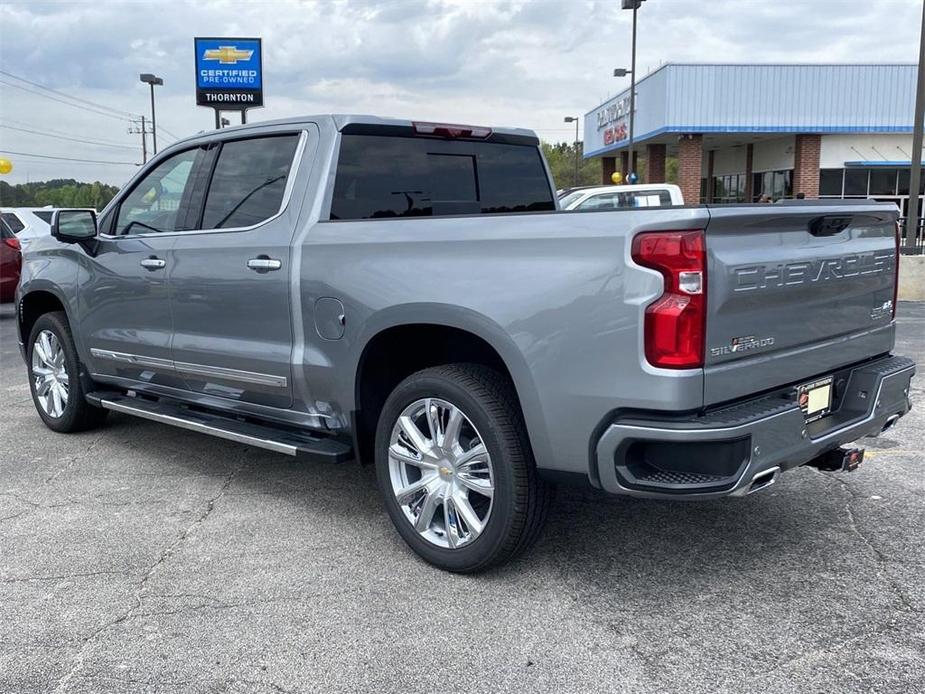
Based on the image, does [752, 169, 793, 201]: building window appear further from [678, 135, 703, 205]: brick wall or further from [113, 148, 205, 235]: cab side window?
[113, 148, 205, 235]: cab side window

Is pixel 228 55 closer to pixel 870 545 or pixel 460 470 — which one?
pixel 460 470

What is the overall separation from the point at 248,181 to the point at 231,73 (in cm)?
2500

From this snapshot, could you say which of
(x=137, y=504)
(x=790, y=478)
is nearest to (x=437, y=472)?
(x=137, y=504)

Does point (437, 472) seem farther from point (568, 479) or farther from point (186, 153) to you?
point (186, 153)

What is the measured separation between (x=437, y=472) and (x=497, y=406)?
0.47 m

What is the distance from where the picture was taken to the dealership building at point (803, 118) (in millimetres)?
30516

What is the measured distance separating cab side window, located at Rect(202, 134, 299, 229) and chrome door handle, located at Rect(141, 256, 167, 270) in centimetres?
36

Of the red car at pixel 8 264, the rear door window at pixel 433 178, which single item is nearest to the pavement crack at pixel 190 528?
the rear door window at pixel 433 178

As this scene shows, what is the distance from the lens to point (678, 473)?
3.13m

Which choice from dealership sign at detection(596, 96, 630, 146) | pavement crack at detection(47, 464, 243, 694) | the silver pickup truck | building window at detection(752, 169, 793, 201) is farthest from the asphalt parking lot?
dealership sign at detection(596, 96, 630, 146)

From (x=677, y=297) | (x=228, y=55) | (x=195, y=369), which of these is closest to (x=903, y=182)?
(x=228, y=55)

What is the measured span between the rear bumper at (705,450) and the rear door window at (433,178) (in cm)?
198

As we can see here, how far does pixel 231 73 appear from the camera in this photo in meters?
27.8

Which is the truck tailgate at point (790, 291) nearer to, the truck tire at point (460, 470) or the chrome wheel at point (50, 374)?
the truck tire at point (460, 470)
